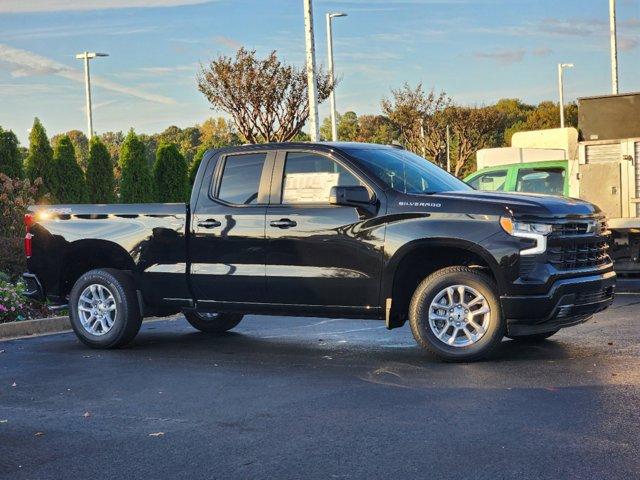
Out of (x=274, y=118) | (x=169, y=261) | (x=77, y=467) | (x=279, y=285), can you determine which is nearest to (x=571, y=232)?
(x=279, y=285)

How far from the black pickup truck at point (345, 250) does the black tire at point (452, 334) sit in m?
0.01

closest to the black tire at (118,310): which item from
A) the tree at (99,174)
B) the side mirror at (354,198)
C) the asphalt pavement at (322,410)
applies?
the asphalt pavement at (322,410)

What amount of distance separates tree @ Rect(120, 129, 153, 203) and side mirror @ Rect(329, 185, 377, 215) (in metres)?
21.1

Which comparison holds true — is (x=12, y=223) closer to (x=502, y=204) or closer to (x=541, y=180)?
(x=541, y=180)

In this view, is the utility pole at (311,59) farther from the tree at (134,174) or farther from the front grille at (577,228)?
the front grille at (577,228)

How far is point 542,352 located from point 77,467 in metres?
5.02

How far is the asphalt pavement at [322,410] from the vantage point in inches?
224

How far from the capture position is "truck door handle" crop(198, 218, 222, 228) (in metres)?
9.88

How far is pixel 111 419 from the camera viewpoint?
7051 mm

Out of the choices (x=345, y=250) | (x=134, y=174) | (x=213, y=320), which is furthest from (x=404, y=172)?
(x=134, y=174)

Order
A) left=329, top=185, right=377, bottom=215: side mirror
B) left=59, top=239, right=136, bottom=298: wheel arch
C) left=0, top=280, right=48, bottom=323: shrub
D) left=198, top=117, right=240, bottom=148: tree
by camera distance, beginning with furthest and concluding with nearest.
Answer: left=198, top=117, right=240, bottom=148: tree → left=0, top=280, right=48, bottom=323: shrub → left=59, top=239, right=136, bottom=298: wheel arch → left=329, top=185, right=377, bottom=215: side mirror

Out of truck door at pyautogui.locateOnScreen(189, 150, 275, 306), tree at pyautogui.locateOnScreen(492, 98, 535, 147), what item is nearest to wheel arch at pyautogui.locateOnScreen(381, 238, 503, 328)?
truck door at pyautogui.locateOnScreen(189, 150, 275, 306)

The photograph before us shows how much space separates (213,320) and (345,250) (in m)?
3.04

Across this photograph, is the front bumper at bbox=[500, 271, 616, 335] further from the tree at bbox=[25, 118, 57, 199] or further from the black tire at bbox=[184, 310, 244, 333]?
the tree at bbox=[25, 118, 57, 199]
